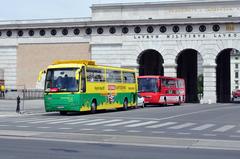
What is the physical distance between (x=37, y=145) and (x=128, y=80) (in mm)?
26740

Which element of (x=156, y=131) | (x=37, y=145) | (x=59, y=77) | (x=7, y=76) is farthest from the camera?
(x=7, y=76)

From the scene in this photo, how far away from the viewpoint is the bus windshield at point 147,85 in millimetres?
50062

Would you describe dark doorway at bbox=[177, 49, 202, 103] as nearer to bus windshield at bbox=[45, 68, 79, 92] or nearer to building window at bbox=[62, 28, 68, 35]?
building window at bbox=[62, 28, 68, 35]

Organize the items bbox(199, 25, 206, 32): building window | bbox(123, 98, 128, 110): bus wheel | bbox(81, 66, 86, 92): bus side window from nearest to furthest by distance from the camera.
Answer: bbox(81, 66, 86, 92): bus side window → bbox(123, 98, 128, 110): bus wheel → bbox(199, 25, 206, 32): building window

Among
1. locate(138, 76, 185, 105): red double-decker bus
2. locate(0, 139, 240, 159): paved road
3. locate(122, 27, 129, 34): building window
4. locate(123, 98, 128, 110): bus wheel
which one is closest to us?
locate(0, 139, 240, 159): paved road

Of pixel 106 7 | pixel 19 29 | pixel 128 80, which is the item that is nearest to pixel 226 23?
pixel 106 7

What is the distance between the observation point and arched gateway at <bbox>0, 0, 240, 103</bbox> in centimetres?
5862

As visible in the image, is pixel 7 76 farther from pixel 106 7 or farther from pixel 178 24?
pixel 178 24

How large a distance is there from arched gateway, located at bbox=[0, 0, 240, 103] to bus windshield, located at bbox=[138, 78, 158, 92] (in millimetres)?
10852

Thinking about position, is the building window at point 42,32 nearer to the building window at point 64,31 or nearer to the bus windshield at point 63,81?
the building window at point 64,31

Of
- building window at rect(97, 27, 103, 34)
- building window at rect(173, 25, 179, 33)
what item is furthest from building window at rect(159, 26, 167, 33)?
building window at rect(97, 27, 103, 34)

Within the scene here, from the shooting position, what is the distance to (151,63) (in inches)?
2749

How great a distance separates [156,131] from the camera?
835 inches

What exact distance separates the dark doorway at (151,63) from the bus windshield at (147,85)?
575 inches
